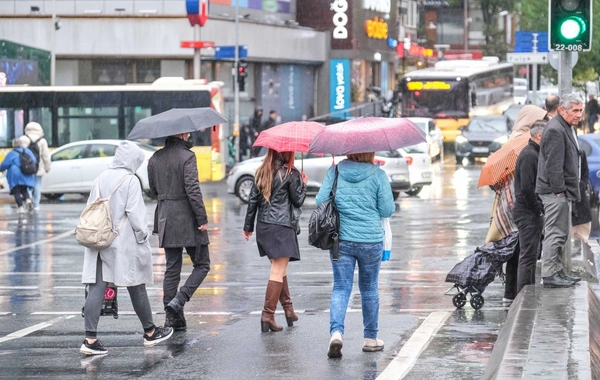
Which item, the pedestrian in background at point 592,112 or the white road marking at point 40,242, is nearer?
the white road marking at point 40,242

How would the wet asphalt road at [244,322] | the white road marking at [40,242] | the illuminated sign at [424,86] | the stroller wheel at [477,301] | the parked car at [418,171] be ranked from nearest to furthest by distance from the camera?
the wet asphalt road at [244,322] < the stroller wheel at [477,301] < the white road marking at [40,242] < the parked car at [418,171] < the illuminated sign at [424,86]

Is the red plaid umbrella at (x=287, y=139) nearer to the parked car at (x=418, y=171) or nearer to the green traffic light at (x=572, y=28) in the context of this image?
the green traffic light at (x=572, y=28)

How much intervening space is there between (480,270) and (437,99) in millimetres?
45310

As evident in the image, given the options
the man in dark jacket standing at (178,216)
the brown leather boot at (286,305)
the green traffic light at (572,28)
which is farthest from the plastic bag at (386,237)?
the green traffic light at (572,28)

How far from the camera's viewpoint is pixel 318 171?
2784 centimetres

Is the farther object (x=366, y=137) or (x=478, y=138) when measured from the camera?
(x=478, y=138)

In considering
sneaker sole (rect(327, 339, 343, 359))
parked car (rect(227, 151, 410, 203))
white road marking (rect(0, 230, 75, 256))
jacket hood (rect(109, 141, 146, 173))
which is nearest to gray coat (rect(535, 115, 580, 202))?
sneaker sole (rect(327, 339, 343, 359))

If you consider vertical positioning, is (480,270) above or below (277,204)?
below

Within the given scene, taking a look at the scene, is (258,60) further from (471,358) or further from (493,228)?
(471,358)

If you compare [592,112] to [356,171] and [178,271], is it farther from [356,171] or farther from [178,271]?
[356,171]

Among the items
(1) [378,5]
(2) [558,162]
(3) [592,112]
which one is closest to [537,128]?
(2) [558,162]

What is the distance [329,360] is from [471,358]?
41.0 inches

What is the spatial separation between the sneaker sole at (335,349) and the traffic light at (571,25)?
14.6 feet

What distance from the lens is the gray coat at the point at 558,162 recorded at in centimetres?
1095
